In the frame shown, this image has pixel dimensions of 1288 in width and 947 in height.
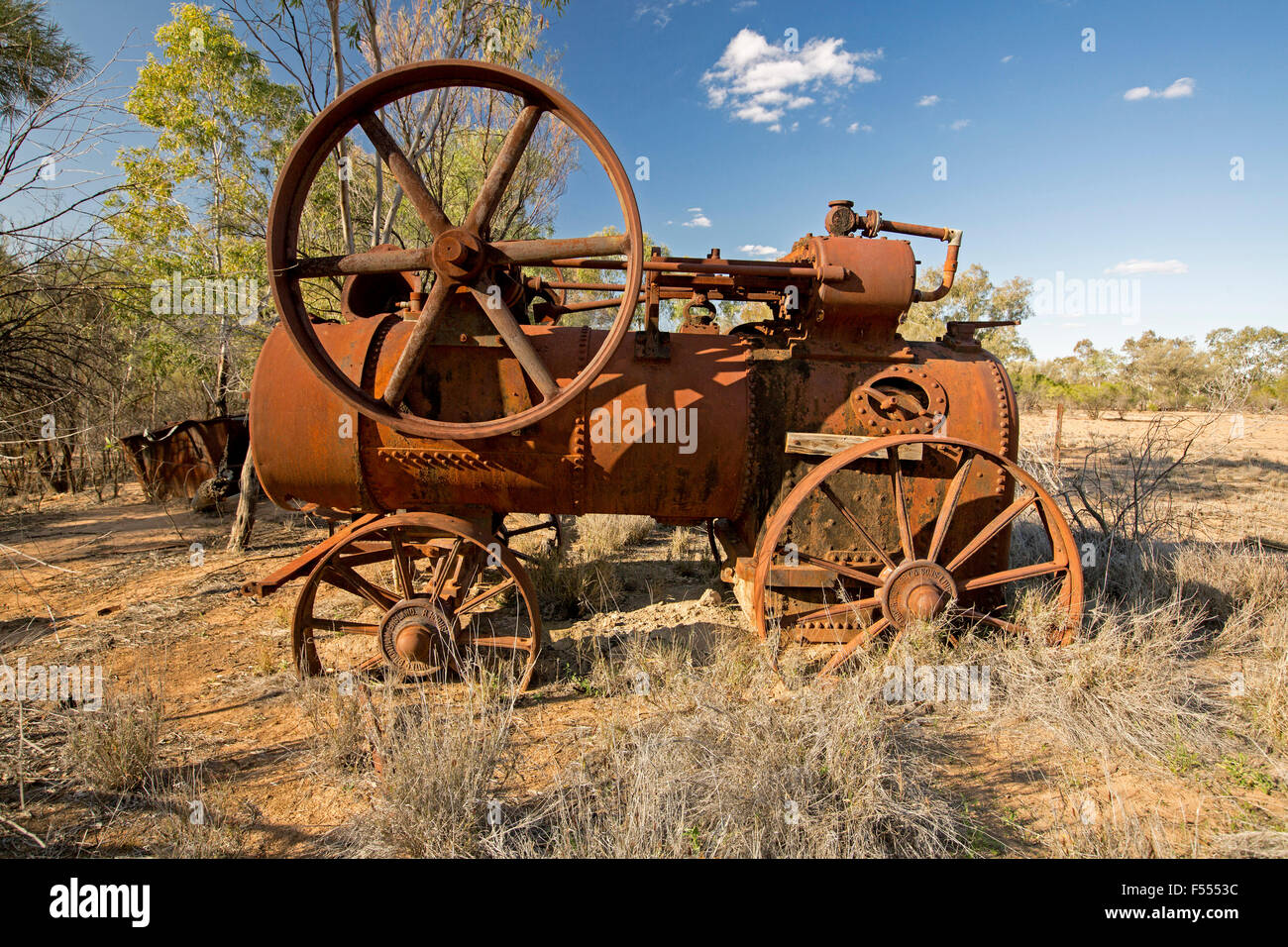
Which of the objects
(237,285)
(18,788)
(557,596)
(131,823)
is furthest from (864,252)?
(237,285)

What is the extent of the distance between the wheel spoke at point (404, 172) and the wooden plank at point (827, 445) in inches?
94.4

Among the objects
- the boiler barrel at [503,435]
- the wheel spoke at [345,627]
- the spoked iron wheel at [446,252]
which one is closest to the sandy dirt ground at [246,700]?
the wheel spoke at [345,627]

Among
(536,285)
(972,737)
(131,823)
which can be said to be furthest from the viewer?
(536,285)

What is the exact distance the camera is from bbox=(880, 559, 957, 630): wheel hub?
3418 mm

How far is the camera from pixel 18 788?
268 cm

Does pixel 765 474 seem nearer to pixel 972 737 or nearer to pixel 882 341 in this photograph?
pixel 882 341

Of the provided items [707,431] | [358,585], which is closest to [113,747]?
[358,585]

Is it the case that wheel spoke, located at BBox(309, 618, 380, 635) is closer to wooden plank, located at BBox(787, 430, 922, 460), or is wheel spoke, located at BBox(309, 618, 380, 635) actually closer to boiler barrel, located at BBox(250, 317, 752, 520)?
boiler barrel, located at BBox(250, 317, 752, 520)

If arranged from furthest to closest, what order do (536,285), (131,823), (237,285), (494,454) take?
1. (237,285)
2. (536,285)
3. (494,454)
4. (131,823)

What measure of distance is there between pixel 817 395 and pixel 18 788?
472 cm

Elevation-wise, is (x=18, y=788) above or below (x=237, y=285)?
below

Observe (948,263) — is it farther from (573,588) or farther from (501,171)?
(573,588)

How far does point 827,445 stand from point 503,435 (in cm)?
202

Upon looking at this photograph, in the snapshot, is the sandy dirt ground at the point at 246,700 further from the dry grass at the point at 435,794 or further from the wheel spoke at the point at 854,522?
the wheel spoke at the point at 854,522
